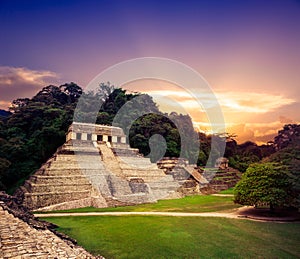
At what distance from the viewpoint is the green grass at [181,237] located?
9680mm

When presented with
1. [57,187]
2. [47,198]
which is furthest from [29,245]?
[57,187]

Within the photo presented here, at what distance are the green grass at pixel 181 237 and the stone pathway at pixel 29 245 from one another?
198 centimetres

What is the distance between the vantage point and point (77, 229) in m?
13.1

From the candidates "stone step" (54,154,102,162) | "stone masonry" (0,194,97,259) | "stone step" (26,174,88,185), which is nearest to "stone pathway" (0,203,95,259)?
"stone masonry" (0,194,97,259)

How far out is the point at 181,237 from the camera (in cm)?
1141

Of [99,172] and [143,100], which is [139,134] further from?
[99,172]

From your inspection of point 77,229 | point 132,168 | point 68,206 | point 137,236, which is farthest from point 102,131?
point 137,236

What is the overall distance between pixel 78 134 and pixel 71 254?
23.7 m

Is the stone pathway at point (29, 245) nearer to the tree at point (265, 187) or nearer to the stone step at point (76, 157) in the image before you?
the tree at point (265, 187)

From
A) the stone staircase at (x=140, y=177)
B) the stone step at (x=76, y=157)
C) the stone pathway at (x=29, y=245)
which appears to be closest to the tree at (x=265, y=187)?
the stone staircase at (x=140, y=177)

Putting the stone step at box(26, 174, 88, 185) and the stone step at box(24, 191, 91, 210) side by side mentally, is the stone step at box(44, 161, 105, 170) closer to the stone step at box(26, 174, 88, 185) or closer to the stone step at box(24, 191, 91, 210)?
the stone step at box(26, 174, 88, 185)

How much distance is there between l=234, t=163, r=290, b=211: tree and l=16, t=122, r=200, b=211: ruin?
7.49 metres

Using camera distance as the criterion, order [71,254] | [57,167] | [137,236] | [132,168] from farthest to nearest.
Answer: [132,168] < [57,167] < [137,236] < [71,254]

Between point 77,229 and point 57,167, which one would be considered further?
point 57,167
